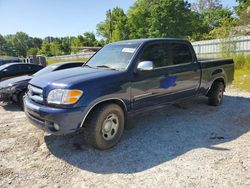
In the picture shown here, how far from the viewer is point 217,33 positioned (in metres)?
16.2

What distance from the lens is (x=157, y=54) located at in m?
5.32

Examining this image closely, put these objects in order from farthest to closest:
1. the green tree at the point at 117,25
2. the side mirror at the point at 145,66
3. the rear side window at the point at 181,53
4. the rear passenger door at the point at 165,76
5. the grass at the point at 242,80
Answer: the green tree at the point at 117,25 < the grass at the point at 242,80 < the rear side window at the point at 181,53 < the rear passenger door at the point at 165,76 < the side mirror at the point at 145,66

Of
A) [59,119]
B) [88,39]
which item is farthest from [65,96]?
[88,39]

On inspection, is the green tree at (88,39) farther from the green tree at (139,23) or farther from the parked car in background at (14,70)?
the parked car in background at (14,70)

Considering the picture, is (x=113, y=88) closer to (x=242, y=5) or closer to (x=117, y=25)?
(x=242, y=5)

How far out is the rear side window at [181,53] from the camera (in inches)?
227

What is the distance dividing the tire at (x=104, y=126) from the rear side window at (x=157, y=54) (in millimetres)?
1169

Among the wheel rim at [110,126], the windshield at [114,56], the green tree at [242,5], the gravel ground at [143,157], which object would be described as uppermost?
the green tree at [242,5]

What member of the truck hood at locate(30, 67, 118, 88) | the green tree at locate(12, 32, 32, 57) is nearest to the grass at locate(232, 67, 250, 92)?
the truck hood at locate(30, 67, 118, 88)

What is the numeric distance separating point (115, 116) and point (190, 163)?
144cm

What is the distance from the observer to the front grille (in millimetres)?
4222

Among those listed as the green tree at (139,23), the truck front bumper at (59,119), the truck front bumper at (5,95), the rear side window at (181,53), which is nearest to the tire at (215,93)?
the rear side window at (181,53)

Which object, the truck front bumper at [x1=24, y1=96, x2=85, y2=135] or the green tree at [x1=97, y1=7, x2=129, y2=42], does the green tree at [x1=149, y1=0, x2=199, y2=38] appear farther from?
the truck front bumper at [x1=24, y1=96, x2=85, y2=135]

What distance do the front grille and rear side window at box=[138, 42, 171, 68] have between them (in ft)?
6.19
